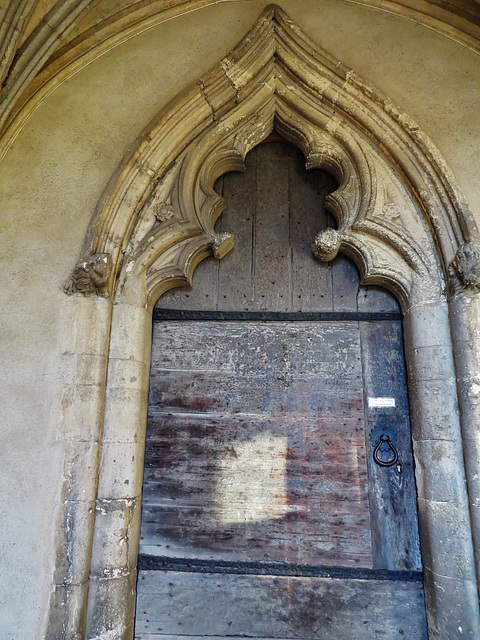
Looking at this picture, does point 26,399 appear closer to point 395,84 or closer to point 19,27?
point 19,27

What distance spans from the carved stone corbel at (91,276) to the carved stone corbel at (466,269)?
6.18 feet

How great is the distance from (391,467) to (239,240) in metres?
1.63

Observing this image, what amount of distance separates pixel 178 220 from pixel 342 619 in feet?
7.74

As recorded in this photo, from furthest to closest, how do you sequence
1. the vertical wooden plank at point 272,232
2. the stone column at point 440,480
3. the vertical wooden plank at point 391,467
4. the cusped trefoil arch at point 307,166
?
the vertical wooden plank at point 272,232 < the cusped trefoil arch at point 307,166 < the vertical wooden plank at point 391,467 < the stone column at point 440,480

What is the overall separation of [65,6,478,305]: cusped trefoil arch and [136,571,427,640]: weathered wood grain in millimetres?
1584

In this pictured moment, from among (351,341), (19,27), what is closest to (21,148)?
(19,27)

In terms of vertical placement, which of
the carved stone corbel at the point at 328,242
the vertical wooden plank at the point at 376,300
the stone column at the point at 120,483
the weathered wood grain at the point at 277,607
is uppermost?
the carved stone corbel at the point at 328,242

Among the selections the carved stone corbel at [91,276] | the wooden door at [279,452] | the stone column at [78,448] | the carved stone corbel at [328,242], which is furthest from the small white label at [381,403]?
the carved stone corbel at [91,276]

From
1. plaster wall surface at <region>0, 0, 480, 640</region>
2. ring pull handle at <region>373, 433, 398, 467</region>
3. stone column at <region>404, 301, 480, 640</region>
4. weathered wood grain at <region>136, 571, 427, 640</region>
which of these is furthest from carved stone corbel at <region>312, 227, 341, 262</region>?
weathered wood grain at <region>136, 571, 427, 640</region>

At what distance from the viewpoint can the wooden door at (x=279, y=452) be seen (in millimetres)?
2371

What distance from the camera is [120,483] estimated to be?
2.34m

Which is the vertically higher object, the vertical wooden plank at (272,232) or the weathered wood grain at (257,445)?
the vertical wooden plank at (272,232)

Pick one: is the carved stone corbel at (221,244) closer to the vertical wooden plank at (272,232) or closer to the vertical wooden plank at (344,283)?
the vertical wooden plank at (272,232)

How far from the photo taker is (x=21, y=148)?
2.76 metres
